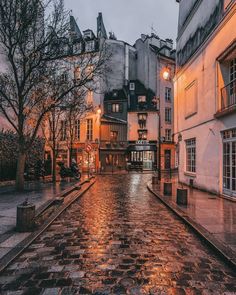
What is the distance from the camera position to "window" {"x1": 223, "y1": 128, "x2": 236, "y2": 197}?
10.7m

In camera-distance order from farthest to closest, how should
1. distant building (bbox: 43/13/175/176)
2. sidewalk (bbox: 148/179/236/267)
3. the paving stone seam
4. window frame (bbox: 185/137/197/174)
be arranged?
distant building (bbox: 43/13/175/176) < window frame (bbox: 185/137/197/174) < sidewalk (bbox: 148/179/236/267) < the paving stone seam

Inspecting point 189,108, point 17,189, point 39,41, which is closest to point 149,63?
point 189,108

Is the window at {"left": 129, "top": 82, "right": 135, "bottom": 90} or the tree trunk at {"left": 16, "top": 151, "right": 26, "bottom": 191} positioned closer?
the tree trunk at {"left": 16, "top": 151, "right": 26, "bottom": 191}

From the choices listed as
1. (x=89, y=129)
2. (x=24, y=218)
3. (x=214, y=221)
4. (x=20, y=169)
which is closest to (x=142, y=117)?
(x=89, y=129)

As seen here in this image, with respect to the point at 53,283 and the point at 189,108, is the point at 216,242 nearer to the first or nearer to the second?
the point at 53,283

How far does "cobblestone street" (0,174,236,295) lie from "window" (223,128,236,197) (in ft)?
17.1

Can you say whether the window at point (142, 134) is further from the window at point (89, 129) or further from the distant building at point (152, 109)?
the window at point (89, 129)

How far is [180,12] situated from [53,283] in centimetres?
2066

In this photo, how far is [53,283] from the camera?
3471 millimetres

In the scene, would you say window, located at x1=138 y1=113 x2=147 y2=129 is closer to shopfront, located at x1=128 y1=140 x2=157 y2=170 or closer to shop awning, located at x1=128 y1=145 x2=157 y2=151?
shopfront, located at x1=128 y1=140 x2=157 y2=170

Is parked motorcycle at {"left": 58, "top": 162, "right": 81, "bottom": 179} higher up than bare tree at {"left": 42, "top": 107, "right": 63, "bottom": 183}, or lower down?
lower down

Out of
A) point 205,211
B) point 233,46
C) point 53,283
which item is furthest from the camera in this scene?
point 233,46

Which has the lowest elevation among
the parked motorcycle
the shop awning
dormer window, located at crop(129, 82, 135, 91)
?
the parked motorcycle

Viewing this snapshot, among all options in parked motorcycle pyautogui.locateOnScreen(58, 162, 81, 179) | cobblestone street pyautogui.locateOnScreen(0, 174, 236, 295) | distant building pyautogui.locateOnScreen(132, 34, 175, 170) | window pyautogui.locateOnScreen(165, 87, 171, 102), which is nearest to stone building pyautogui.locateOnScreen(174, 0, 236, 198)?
cobblestone street pyautogui.locateOnScreen(0, 174, 236, 295)
